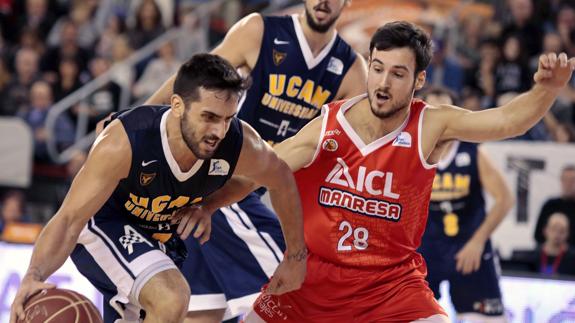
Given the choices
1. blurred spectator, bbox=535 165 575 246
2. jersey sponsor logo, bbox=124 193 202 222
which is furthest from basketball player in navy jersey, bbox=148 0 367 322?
blurred spectator, bbox=535 165 575 246

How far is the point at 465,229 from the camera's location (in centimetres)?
769

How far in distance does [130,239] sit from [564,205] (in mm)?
5402

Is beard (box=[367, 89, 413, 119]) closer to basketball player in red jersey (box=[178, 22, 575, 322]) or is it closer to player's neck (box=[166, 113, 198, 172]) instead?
basketball player in red jersey (box=[178, 22, 575, 322])

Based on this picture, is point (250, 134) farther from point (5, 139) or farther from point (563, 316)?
point (5, 139)

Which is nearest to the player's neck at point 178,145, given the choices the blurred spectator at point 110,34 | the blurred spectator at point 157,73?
the blurred spectator at point 157,73

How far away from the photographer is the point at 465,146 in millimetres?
7609

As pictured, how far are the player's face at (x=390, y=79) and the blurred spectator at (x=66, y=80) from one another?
296 inches

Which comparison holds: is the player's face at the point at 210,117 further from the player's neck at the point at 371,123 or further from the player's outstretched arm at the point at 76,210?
the player's neck at the point at 371,123

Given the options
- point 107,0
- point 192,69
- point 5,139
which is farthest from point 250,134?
point 107,0

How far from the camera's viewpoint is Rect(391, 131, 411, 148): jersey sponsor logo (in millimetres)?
4906

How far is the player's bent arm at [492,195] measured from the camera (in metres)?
7.26

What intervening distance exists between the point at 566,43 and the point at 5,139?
19.9 ft

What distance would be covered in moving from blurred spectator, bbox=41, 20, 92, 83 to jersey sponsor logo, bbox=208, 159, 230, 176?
7.60 metres

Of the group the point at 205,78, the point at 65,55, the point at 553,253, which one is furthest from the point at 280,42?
the point at 65,55
